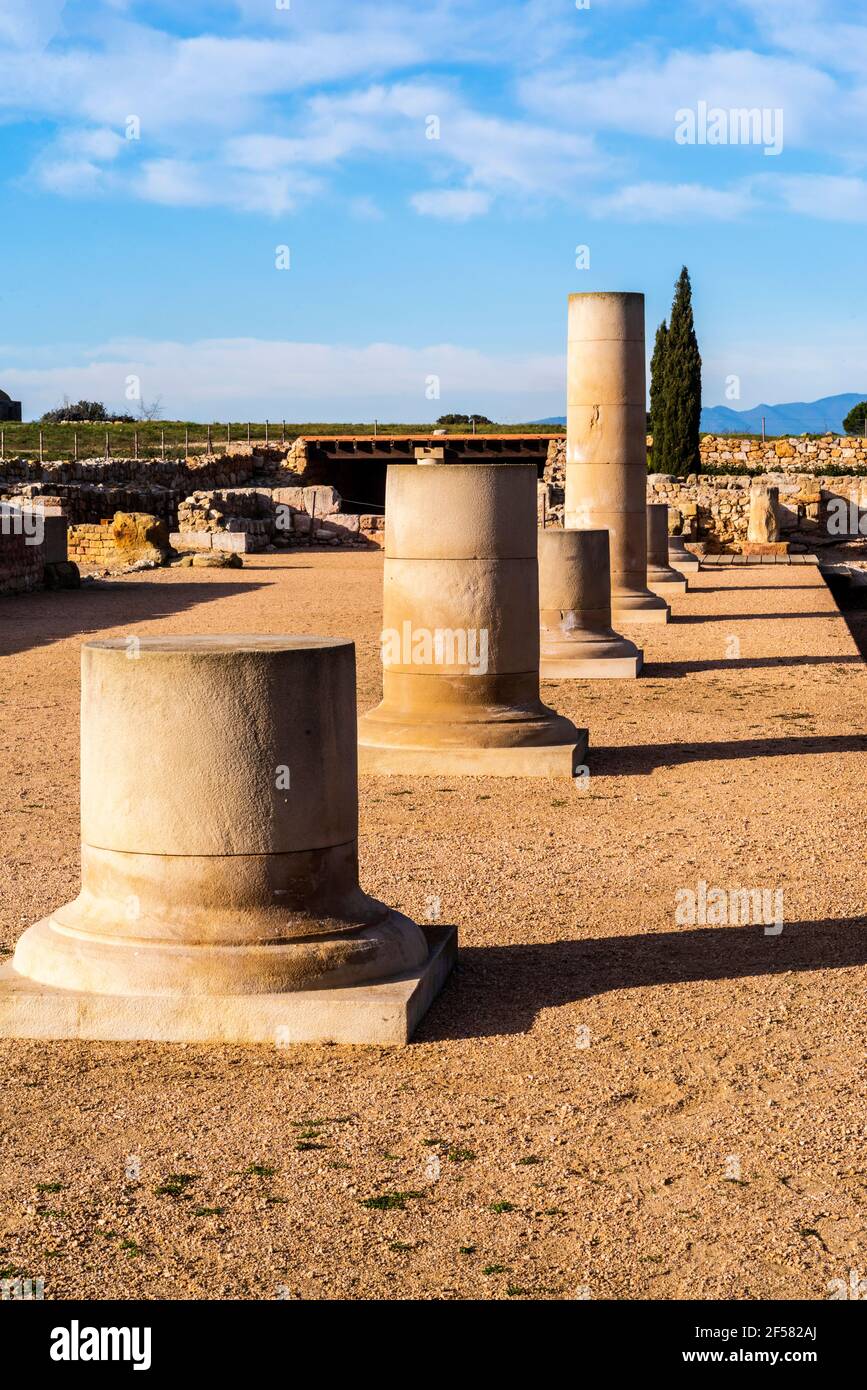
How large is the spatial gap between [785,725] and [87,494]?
75.5ft

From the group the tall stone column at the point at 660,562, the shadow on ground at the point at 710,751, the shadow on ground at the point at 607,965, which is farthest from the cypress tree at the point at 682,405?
the shadow on ground at the point at 607,965

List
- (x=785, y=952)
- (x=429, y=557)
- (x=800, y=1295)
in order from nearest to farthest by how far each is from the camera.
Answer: (x=800, y=1295), (x=785, y=952), (x=429, y=557)

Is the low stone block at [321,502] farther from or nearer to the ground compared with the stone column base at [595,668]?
farther from the ground

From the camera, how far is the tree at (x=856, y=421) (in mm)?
65581

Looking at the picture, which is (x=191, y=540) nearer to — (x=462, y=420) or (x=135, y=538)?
(x=135, y=538)

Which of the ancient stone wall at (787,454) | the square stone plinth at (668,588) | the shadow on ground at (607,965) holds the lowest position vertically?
the shadow on ground at (607,965)

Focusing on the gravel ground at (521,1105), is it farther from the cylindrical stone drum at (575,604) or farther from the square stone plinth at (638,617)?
the square stone plinth at (638,617)

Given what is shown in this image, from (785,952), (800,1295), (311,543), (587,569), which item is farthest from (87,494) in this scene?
(800,1295)

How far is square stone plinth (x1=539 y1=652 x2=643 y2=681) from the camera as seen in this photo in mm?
14398

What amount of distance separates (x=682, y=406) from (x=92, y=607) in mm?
31428

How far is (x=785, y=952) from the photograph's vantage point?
6.21 meters

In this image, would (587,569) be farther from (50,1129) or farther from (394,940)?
(50,1129)

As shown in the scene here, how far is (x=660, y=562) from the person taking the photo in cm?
2369

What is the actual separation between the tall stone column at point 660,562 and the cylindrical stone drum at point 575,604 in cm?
809
